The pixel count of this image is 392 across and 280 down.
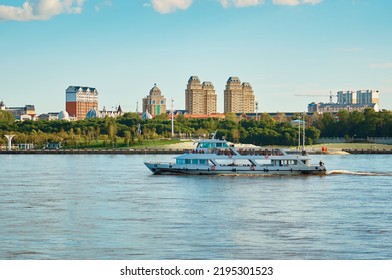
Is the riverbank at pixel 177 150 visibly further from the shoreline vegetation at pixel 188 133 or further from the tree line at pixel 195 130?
the tree line at pixel 195 130

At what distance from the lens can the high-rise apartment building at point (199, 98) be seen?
178 metres

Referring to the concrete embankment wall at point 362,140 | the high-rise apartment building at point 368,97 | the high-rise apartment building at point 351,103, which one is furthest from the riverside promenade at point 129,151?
the high-rise apartment building at point 368,97

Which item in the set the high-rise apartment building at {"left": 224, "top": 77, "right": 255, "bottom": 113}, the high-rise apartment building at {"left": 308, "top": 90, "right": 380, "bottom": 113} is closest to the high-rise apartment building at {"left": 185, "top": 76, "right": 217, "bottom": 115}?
the high-rise apartment building at {"left": 224, "top": 77, "right": 255, "bottom": 113}

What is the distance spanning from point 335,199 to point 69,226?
1015 centimetres

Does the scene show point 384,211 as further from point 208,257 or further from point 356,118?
point 356,118

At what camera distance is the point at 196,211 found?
24.9 metres

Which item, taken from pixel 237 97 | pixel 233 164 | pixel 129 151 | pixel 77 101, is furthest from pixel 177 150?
→ pixel 77 101

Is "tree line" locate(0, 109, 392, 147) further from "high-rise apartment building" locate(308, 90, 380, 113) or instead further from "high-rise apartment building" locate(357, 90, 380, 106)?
"high-rise apartment building" locate(357, 90, 380, 106)

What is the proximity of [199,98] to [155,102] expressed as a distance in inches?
512

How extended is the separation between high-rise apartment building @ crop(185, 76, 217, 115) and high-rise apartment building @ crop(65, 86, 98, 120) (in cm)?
1977

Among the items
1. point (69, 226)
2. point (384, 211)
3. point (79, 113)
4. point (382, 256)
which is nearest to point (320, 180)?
point (384, 211)

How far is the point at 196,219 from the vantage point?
75.0 ft

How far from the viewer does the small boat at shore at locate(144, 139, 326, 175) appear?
41469 millimetres

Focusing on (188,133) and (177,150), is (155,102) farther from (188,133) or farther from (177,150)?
(177,150)
